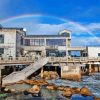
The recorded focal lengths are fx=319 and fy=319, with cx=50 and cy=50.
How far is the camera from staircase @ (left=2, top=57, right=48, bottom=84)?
5127cm

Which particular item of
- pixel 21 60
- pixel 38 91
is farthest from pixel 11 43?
pixel 38 91

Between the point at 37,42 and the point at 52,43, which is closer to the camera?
the point at 37,42

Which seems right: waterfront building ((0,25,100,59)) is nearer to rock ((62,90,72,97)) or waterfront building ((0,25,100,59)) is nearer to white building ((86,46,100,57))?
white building ((86,46,100,57))

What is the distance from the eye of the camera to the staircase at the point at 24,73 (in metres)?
51.3

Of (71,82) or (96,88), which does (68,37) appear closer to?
(71,82)

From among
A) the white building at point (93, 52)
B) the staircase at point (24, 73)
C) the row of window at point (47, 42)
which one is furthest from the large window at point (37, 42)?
Result: the staircase at point (24, 73)

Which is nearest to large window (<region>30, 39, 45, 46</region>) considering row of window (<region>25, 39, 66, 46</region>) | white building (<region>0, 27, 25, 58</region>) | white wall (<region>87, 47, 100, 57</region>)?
row of window (<region>25, 39, 66, 46</region>)

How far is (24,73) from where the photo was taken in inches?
2192

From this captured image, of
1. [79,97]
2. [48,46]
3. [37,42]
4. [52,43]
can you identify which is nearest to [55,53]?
[48,46]

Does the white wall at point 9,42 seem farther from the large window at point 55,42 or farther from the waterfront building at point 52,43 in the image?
the large window at point 55,42

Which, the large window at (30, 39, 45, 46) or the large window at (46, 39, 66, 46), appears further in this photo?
the large window at (30, 39, 45, 46)

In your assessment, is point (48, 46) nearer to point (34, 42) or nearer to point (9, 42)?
point (34, 42)

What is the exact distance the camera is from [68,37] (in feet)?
273

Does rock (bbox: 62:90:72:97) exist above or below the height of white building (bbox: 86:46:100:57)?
below
